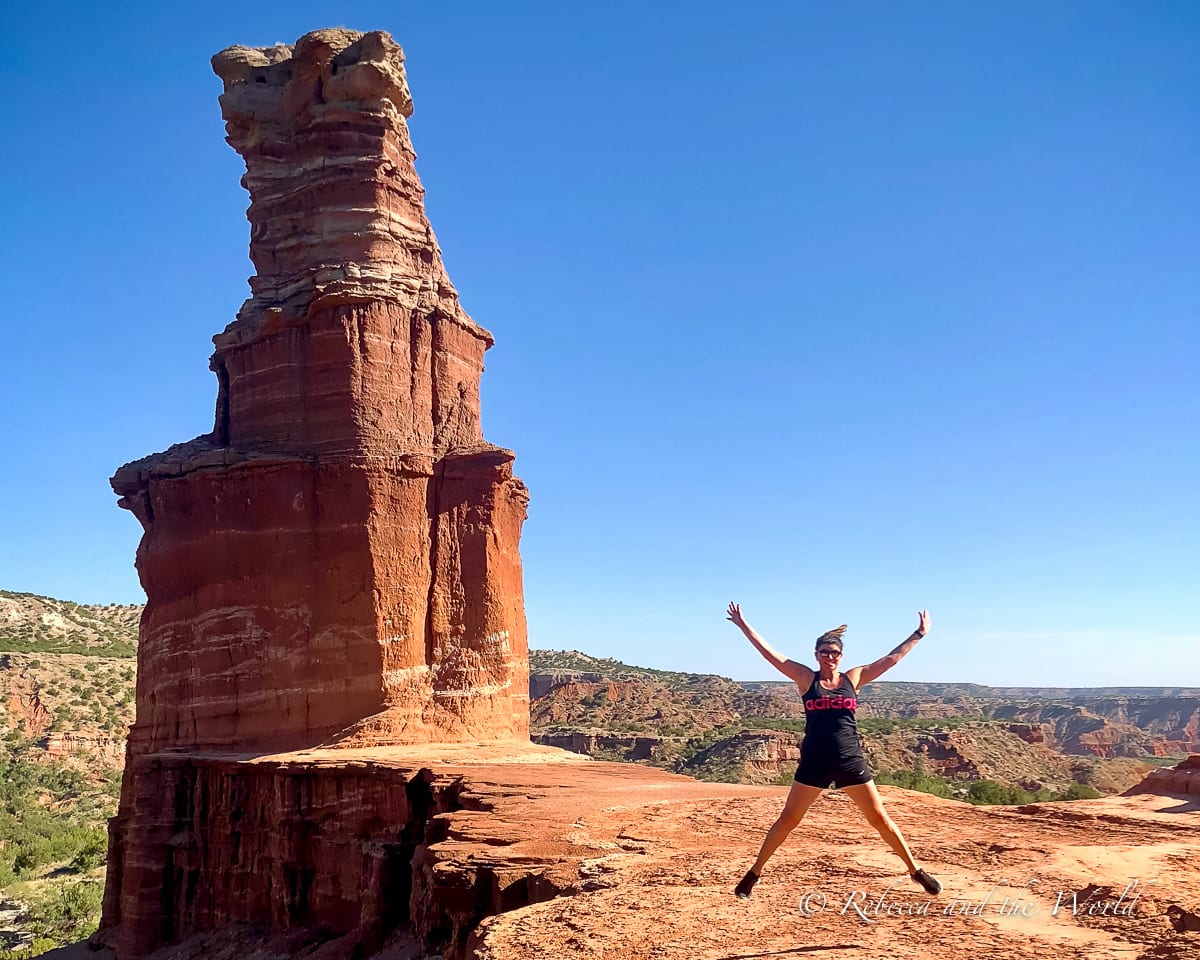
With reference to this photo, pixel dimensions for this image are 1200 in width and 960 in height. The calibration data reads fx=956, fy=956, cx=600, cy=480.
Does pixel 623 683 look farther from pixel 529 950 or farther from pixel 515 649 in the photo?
pixel 529 950

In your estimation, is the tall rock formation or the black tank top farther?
the tall rock formation

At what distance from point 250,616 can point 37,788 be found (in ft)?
139

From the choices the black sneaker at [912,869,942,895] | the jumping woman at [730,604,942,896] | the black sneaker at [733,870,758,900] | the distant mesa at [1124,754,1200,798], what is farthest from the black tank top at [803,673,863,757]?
the distant mesa at [1124,754,1200,798]

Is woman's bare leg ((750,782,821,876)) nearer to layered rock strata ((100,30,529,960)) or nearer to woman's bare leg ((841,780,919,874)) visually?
woman's bare leg ((841,780,919,874))

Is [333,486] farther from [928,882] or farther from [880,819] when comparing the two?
[928,882]

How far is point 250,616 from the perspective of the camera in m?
22.2

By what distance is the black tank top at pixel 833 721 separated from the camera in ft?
23.9

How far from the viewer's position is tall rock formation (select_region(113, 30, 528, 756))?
71.7ft

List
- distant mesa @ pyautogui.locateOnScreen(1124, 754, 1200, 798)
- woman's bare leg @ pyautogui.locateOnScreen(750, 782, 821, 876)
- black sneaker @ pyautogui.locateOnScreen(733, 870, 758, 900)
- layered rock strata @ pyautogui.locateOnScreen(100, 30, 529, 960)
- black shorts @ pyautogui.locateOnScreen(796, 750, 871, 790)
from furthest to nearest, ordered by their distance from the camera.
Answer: layered rock strata @ pyautogui.locateOnScreen(100, 30, 529, 960), distant mesa @ pyautogui.locateOnScreen(1124, 754, 1200, 798), black sneaker @ pyautogui.locateOnScreen(733, 870, 758, 900), woman's bare leg @ pyautogui.locateOnScreen(750, 782, 821, 876), black shorts @ pyautogui.locateOnScreen(796, 750, 871, 790)

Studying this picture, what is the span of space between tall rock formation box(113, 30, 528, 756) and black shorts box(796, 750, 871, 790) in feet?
50.0

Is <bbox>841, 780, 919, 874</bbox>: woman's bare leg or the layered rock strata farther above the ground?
the layered rock strata

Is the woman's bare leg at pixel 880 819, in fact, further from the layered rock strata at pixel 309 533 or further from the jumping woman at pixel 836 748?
the layered rock strata at pixel 309 533

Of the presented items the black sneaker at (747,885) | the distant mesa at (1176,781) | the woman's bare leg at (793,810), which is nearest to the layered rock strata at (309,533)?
the black sneaker at (747,885)

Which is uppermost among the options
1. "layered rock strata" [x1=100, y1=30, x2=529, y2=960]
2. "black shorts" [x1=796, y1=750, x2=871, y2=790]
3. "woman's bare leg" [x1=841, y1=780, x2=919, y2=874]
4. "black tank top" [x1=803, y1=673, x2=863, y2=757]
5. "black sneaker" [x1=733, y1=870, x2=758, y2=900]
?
"layered rock strata" [x1=100, y1=30, x2=529, y2=960]
